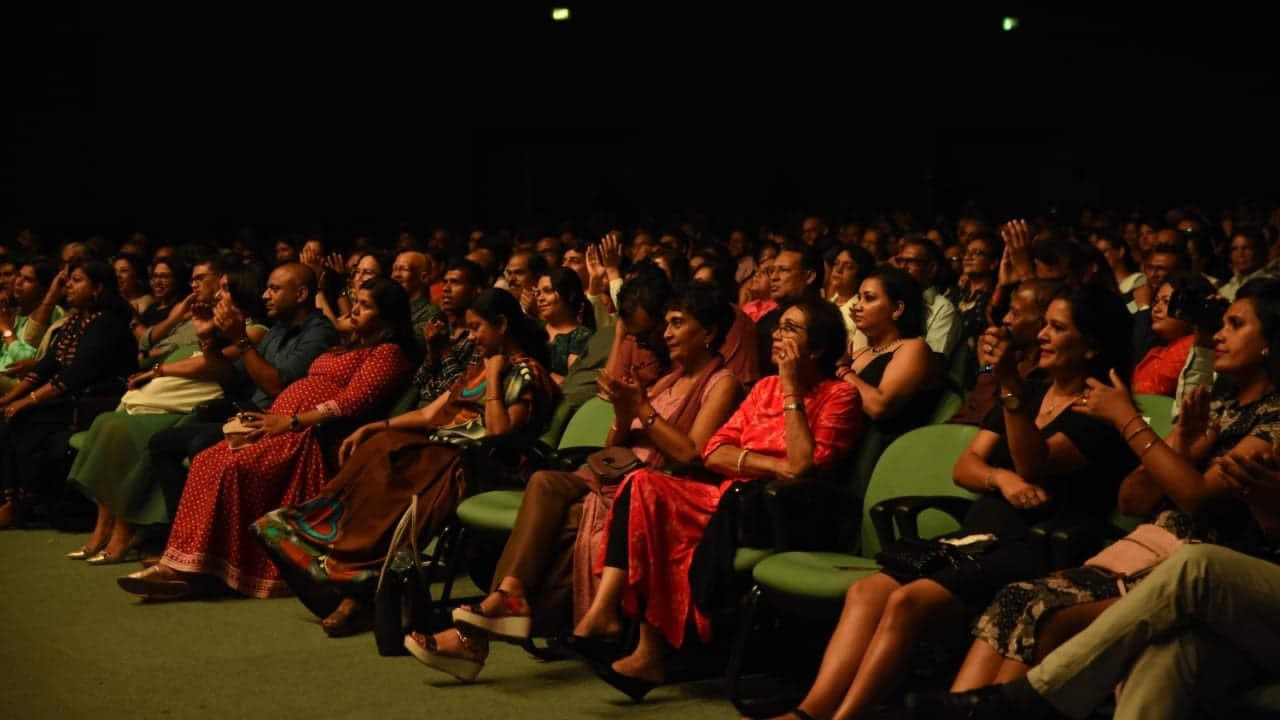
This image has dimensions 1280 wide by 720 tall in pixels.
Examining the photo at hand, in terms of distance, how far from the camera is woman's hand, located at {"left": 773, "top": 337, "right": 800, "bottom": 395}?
12.7ft

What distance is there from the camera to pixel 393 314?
5.35 m

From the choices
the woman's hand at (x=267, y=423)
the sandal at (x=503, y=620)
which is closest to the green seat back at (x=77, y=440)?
the woman's hand at (x=267, y=423)

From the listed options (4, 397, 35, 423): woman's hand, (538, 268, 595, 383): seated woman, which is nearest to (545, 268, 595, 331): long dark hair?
(538, 268, 595, 383): seated woman

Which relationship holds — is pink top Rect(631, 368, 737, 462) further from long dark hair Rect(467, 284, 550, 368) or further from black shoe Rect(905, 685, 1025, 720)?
black shoe Rect(905, 685, 1025, 720)

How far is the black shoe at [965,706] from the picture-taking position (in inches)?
114

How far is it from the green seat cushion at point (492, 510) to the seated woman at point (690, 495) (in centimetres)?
45

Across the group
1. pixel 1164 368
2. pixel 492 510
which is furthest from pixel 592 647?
→ pixel 1164 368

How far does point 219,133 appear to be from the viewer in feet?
45.4

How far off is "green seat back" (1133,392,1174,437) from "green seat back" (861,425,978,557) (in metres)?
0.41

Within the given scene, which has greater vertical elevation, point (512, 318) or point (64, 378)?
point (512, 318)

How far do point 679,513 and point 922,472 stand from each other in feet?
2.08

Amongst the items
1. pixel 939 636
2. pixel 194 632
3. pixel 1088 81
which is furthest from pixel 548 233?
pixel 939 636

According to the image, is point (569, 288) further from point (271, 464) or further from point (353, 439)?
point (271, 464)

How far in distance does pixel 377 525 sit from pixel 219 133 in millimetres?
9911
